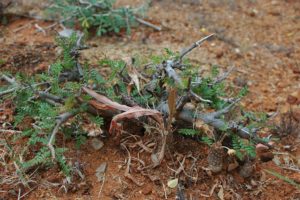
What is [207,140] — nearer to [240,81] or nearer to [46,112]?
[46,112]

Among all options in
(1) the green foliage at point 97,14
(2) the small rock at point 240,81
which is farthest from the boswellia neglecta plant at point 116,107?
(1) the green foliage at point 97,14

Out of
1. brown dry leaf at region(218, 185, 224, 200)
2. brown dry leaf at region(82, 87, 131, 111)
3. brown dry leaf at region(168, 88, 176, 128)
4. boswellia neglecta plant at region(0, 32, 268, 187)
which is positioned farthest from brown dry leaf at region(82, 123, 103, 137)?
brown dry leaf at region(218, 185, 224, 200)

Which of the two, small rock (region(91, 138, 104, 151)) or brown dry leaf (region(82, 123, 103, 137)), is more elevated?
brown dry leaf (region(82, 123, 103, 137))

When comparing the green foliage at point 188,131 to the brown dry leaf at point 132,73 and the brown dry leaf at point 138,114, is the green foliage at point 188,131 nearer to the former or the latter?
the brown dry leaf at point 138,114

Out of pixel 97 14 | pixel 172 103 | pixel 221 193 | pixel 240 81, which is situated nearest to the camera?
pixel 172 103

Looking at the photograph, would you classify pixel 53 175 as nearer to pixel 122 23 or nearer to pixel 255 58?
pixel 122 23

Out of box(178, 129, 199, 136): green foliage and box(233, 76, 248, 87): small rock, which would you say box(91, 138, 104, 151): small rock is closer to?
box(178, 129, 199, 136): green foliage

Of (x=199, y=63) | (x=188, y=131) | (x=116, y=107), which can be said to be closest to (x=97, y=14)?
(x=199, y=63)
